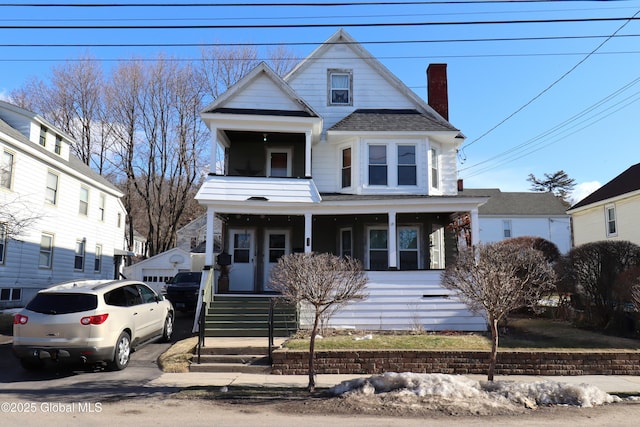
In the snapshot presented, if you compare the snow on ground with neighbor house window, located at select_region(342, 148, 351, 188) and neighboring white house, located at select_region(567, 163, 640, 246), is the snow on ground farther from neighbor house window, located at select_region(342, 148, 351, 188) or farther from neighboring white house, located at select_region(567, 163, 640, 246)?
neighboring white house, located at select_region(567, 163, 640, 246)

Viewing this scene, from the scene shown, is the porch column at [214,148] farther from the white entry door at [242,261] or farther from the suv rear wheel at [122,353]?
the suv rear wheel at [122,353]

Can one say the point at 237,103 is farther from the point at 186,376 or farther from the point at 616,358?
the point at 616,358


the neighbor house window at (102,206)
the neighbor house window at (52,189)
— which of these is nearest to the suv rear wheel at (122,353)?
the neighbor house window at (52,189)

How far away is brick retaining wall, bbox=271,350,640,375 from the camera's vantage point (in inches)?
379

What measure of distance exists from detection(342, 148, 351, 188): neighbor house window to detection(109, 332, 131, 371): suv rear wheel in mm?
9438

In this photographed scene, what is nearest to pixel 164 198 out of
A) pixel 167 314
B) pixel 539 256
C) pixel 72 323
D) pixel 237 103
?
pixel 237 103

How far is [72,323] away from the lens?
8.89 meters

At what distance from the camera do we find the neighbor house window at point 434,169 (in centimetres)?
1727

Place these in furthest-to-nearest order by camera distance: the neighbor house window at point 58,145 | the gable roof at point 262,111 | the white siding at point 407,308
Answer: the neighbor house window at point 58,145 < the gable roof at point 262,111 < the white siding at point 407,308

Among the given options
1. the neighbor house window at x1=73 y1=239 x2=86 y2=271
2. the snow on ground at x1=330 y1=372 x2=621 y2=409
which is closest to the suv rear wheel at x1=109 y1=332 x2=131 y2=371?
the snow on ground at x1=330 y1=372 x2=621 y2=409

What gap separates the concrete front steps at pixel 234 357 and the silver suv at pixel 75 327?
1.59m

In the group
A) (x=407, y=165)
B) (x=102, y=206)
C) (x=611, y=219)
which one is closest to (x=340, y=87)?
(x=407, y=165)

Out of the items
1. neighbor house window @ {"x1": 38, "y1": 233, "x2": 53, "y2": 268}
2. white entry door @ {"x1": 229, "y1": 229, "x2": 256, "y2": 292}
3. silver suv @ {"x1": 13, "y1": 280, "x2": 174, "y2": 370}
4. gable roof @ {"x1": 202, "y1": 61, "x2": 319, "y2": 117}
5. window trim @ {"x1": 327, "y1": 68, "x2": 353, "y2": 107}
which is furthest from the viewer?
neighbor house window @ {"x1": 38, "y1": 233, "x2": 53, "y2": 268}

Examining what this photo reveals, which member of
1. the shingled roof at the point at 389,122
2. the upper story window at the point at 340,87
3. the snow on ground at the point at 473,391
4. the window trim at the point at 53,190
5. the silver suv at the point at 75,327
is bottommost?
the snow on ground at the point at 473,391
